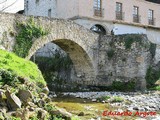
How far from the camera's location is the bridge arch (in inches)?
737

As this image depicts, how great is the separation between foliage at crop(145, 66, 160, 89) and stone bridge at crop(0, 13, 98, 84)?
350 centimetres

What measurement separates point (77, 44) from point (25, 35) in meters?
4.63

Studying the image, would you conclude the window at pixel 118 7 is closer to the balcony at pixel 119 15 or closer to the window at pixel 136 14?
the balcony at pixel 119 15

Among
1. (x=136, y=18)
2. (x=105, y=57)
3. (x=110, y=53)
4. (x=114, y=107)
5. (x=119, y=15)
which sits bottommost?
(x=114, y=107)

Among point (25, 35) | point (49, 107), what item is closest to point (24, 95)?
point (49, 107)

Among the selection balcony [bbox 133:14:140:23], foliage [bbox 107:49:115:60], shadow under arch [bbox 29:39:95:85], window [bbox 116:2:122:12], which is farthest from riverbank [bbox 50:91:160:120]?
balcony [bbox 133:14:140:23]

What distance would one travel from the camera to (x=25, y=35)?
1684cm

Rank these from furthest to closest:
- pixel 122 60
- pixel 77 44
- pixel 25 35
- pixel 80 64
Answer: pixel 80 64 → pixel 122 60 → pixel 77 44 → pixel 25 35

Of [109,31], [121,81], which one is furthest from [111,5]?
[121,81]

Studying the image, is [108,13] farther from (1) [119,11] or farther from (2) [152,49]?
(2) [152,49]

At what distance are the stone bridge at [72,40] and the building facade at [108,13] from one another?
4070 mm

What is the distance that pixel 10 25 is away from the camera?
16.1 metres

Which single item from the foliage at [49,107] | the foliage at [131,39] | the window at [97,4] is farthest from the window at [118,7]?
the foliage at [49,107]

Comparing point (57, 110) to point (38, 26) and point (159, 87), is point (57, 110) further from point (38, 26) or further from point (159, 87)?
point (159, 87)
